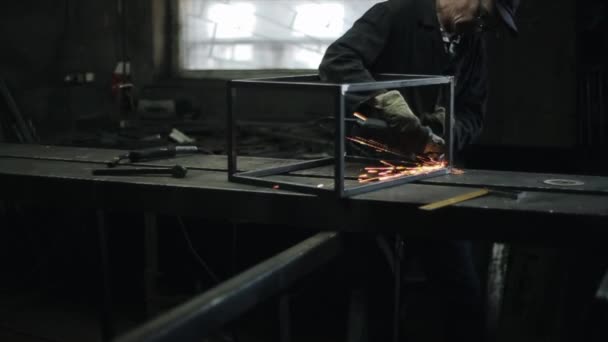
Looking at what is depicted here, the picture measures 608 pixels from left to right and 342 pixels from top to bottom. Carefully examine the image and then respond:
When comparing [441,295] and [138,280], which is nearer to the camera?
[441,295]

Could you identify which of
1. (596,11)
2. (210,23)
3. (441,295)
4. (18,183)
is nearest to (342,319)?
(441,295)

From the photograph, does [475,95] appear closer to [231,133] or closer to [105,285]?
[231,133]

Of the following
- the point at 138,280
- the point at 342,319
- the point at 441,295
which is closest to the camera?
the point at 441,295

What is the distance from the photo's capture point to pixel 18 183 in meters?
2.62

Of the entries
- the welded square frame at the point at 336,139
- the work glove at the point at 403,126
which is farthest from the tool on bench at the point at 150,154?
the work glove at the point at 403,126

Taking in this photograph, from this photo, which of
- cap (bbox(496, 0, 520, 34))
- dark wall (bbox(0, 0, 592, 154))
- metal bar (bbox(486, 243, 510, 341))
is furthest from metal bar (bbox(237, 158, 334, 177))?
dark wall (bbox(0, 0, 592, 154))

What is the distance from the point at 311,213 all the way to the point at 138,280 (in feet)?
7.97

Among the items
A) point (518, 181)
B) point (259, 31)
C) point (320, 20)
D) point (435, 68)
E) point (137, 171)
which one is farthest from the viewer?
point (259, 31)

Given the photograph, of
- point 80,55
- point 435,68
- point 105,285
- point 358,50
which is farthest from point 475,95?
point 80,55

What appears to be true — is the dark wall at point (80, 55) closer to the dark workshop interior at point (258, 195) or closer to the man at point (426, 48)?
the dark workshop interior at point (258, 195)

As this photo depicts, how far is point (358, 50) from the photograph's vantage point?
2816 mm

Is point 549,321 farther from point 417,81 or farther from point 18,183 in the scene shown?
point 18,183

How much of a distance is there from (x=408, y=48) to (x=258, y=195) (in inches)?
40.6

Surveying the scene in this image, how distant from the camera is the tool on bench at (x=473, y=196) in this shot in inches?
77.8
